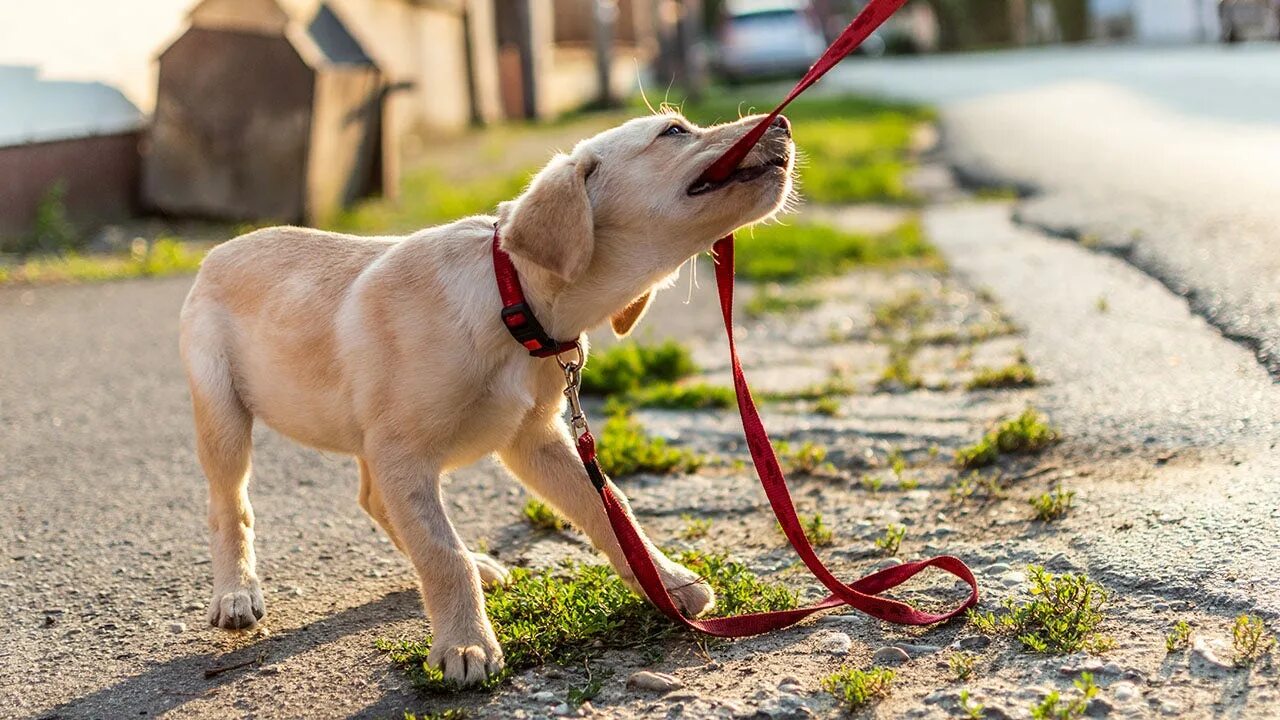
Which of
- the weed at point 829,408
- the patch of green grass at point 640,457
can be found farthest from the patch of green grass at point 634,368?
the patch of green grass at point 640,457

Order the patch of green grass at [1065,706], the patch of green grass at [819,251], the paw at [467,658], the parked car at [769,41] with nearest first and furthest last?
the patch of green grass at [1065,706] < the paw at [467,658] < the patch of green grass at [819,251] < the parked car at [769,41]

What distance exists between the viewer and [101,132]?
8.85 m

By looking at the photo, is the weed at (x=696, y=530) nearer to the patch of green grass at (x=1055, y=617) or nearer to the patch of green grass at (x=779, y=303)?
the patch of green grass at (x=1055, y=617)

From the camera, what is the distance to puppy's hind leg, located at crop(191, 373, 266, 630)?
3.46m

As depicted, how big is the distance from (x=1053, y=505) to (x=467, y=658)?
5.53 feet

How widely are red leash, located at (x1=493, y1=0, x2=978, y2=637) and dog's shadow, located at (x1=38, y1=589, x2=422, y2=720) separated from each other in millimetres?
633

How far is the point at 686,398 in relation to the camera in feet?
17.4

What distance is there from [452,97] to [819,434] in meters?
12.7

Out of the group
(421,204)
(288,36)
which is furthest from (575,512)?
(421,204)

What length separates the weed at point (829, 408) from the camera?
495 cm

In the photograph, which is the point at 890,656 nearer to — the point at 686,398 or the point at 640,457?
the point at 640,457

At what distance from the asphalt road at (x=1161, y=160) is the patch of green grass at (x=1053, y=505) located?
46.4 inches

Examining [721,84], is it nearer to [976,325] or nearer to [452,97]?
[452,97]

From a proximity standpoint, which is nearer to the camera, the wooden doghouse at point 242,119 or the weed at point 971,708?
the weed at point 971,708
